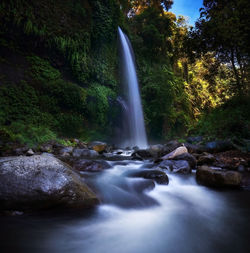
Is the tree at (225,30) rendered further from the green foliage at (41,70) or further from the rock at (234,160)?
the green foliage at (41,70)

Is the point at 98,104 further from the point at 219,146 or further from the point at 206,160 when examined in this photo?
the point at 206,160

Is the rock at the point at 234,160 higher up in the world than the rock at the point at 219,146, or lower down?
lower down

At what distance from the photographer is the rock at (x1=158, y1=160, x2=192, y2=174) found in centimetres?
445

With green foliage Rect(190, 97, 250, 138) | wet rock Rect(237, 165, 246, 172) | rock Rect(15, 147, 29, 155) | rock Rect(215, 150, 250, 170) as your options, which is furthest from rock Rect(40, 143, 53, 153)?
green foliage Rect(190, 97, 250, 138)

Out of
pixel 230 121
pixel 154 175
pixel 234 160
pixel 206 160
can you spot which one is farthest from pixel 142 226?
pixel 230 121

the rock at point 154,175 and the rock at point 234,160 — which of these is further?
the rock at point 234,160

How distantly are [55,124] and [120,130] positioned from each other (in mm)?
4746

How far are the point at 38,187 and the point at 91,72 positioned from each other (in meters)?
11.2

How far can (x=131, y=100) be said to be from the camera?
1425 cm

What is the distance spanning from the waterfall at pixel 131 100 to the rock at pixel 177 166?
766 cm

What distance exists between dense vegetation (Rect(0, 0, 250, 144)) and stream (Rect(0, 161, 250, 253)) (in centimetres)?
536

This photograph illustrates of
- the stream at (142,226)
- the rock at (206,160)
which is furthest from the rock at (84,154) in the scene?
the rock at (206,160)

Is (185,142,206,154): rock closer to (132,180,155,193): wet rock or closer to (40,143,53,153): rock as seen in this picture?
(132,180,155,193): wet rock

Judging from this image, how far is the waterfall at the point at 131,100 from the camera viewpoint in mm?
13094
